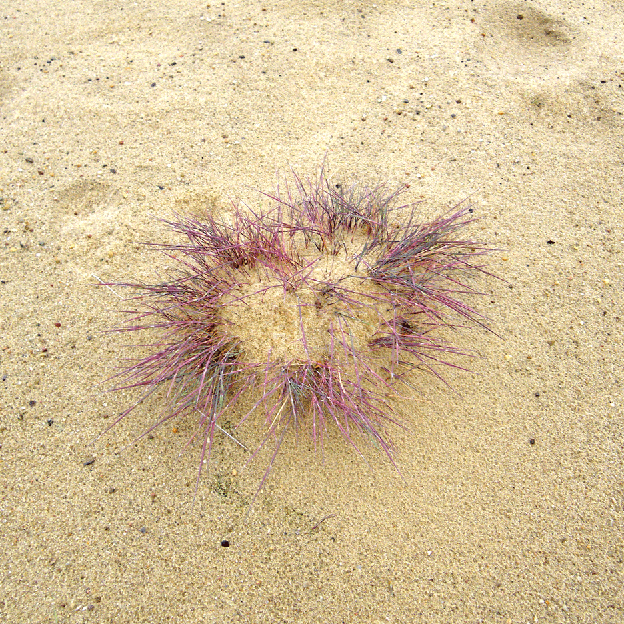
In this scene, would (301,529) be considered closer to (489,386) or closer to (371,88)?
(489,386)

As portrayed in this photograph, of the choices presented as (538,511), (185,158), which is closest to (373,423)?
(538,511)

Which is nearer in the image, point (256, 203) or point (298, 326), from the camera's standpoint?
point (298, 326)

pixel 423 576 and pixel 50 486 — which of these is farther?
pixel 50 486
